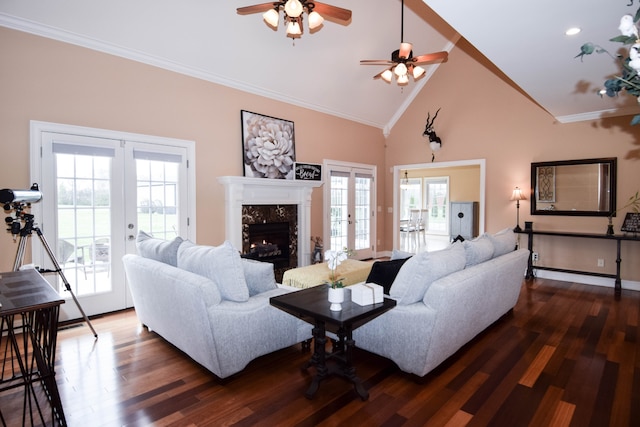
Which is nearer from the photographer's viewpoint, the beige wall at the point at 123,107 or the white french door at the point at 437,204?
the beige wall at the point at 123,107

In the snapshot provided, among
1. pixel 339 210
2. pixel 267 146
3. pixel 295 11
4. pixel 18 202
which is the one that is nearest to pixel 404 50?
pixel 295 11

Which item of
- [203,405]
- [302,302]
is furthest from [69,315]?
[302,302]

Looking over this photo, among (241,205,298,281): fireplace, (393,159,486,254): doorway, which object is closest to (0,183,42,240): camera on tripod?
(241,205,298,281): fireplace

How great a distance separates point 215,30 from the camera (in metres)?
4.33

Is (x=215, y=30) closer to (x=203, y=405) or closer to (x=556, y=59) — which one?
(x=556, y=59)

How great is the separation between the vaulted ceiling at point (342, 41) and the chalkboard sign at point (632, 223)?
60.4 inches

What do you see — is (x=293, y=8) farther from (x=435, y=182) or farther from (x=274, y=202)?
(x=435, y=182)

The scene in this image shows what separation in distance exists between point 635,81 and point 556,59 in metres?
2.66

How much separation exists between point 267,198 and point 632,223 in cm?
543

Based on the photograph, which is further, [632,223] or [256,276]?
[632,223]

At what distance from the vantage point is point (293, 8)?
127 inches

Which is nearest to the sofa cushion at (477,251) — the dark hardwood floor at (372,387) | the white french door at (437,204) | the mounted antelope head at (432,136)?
the dark hardwood floor at (372,387)

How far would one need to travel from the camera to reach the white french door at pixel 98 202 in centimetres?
366

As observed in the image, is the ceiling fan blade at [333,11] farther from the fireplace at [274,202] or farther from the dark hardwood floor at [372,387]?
the dark hardwood floor at [372,387]
